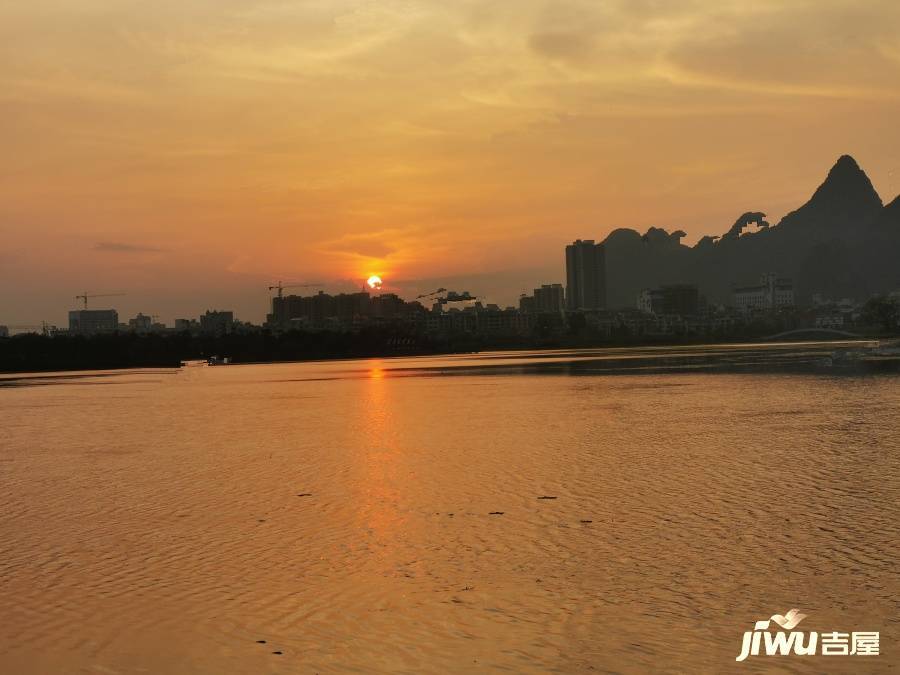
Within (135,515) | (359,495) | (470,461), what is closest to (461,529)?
(359,495)

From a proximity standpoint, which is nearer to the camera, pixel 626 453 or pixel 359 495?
pixel 359 495

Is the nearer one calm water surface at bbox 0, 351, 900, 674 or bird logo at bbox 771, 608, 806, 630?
calm water surface at bbox 0, 351, 900, 674

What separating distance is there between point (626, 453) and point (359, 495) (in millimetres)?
11091

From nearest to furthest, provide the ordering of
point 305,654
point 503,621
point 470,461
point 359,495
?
point 305,654 → point 503,621 → point 359,495 → point 470,461

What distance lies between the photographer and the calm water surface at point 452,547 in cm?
1310

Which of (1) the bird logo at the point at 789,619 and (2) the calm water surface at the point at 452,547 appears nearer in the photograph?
(2) the calm water surface at the point at 452,547

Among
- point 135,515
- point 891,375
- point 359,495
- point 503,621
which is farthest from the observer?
point 891,375

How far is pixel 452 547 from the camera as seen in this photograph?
19.4 meters

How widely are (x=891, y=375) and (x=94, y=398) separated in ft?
209

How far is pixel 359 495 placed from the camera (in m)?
26.7

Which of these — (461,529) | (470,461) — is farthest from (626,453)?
(461,529)

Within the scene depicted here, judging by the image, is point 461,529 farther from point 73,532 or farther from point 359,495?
point 73,532

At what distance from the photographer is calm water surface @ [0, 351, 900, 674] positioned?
43.0ft

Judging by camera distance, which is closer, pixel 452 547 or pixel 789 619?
pixel 789 619
